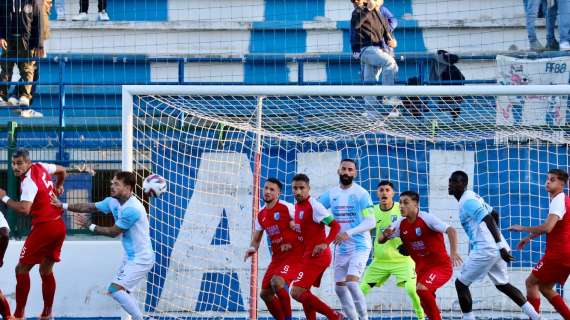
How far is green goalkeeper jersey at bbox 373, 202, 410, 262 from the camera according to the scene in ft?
43.6

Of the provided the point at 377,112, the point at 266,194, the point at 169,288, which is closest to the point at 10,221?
the point at 169,288

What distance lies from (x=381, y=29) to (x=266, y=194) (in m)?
4.28

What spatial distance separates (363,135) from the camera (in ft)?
47.2

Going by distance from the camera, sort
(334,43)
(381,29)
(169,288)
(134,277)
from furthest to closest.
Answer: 1. (334,43)
2. (381,29)
3. (169,288)
4. (134,277)

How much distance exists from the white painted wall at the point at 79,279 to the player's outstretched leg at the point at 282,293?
104 inches

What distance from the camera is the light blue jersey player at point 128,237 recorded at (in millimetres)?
12117

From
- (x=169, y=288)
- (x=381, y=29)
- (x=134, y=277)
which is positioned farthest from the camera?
(x=381, y=29)

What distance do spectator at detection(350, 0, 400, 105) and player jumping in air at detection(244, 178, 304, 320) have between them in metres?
3.50

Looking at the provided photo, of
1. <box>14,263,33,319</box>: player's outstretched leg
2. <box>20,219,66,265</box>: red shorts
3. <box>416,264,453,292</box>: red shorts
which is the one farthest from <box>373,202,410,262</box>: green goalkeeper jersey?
<box>14,263,33,319</box>: player's outstretched leg

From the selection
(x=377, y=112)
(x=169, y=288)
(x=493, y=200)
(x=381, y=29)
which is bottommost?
(x=169, y=288)

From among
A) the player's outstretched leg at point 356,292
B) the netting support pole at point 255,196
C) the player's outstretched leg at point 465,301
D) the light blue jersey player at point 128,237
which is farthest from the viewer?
the netting support pole at point 255,196

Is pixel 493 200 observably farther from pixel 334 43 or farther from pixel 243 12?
pixel 243 12

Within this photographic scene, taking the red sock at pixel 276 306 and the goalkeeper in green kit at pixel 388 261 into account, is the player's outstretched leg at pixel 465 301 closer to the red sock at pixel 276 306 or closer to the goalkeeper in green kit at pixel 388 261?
the goalkeeper in green kit at pixel 388 261

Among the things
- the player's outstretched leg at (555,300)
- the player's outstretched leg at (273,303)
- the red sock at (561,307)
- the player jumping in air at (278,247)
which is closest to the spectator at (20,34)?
the player jumping in air at (278,247)
